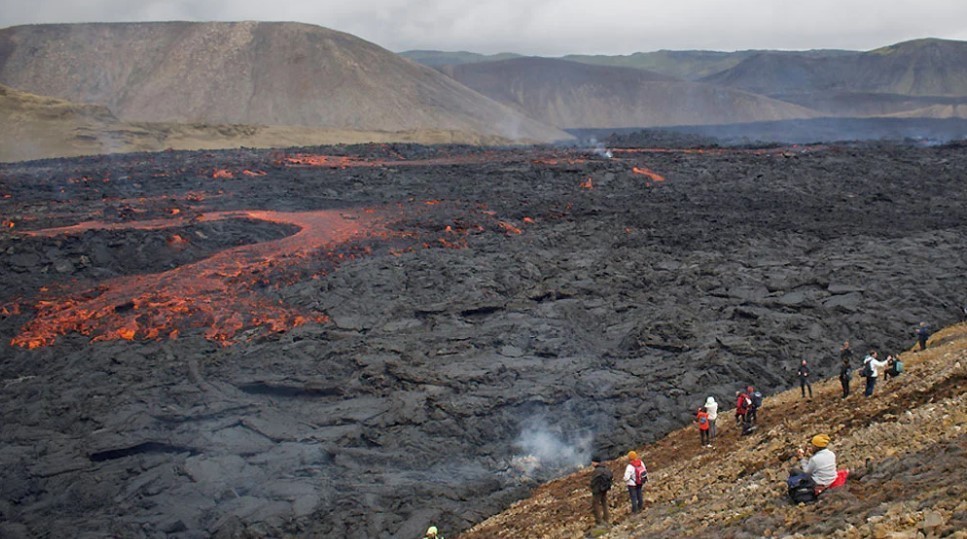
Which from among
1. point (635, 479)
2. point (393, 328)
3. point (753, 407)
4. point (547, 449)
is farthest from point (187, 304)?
point (635, 479)

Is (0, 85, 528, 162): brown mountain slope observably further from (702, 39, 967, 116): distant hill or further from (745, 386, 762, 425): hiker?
(702, 39, 967, 116): distant hill

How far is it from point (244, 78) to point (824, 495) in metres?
100.0

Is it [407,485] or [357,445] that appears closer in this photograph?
[407,485]

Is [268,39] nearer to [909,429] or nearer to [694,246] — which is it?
[694,246]

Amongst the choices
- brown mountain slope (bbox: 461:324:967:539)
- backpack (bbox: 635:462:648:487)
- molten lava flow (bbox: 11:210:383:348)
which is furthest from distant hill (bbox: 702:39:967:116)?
backpack (bbox: 635:462:648:487)

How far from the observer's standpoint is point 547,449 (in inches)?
717

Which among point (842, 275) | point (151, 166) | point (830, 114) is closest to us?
point (842, 275)

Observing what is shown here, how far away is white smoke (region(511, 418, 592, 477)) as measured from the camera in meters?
17.6

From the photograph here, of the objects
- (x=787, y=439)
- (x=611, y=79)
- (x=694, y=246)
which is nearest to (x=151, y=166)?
(x=694, y=246)

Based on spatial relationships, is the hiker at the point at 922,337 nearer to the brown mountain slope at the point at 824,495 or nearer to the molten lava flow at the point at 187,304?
the brown mountain slope at the point at 824,495

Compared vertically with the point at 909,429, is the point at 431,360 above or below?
below

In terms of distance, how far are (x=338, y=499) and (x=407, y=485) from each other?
1.38 meters

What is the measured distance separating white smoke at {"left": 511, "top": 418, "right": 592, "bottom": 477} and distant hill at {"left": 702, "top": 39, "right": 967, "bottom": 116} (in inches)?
5318

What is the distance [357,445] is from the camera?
18141 millimetres
